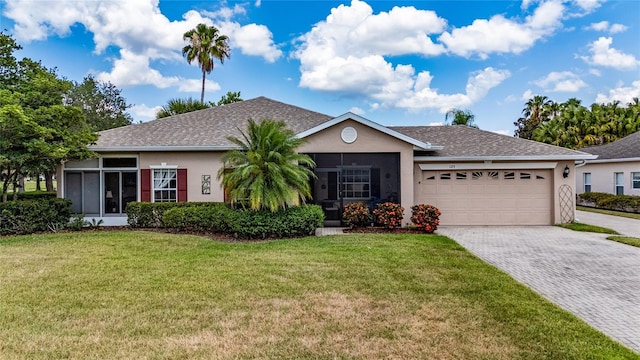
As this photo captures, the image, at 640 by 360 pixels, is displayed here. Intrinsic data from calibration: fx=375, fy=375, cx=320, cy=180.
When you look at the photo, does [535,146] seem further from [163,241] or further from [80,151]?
[80,151]

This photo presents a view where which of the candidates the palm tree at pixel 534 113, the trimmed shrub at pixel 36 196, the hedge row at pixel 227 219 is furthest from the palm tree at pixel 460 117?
the trimmed shrub at pixel 36 196

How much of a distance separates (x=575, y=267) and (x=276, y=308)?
270 inches

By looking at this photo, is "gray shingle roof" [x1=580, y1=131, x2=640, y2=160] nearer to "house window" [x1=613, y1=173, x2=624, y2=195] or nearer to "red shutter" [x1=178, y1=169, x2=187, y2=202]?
"house window" [x1=613, y1=173, x2=624, y2=195]

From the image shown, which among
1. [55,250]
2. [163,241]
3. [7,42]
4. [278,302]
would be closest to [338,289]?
[278,302]

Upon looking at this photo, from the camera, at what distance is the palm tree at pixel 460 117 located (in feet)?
86.8

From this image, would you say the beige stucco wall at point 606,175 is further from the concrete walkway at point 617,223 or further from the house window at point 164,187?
the house window at point 164,187

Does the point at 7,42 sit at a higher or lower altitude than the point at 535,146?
higher

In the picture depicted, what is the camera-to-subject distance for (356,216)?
13062 mm

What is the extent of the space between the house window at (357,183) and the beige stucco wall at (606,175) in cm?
1529

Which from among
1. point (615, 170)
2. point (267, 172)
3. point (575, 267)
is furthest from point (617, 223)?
point (267, 172)

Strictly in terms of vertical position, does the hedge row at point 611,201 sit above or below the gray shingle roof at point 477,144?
below

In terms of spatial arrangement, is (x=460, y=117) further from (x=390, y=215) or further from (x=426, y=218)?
(x=390, y=215)

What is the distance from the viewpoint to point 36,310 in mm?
5531

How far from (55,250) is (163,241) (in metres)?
2.54
